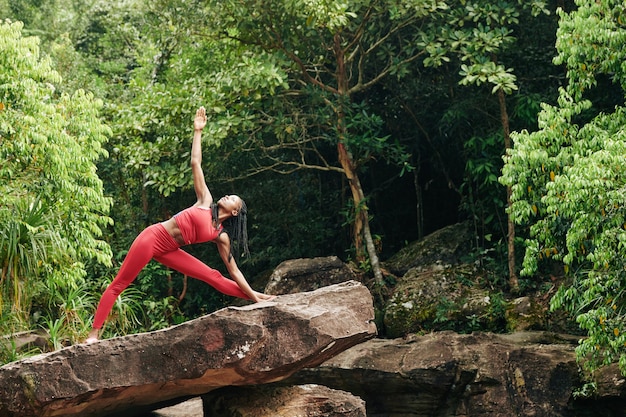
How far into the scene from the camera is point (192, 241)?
25.0 feet

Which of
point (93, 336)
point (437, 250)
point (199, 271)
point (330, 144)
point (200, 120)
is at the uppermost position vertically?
point (200, 120)

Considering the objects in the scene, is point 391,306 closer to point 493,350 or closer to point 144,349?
point 493,350

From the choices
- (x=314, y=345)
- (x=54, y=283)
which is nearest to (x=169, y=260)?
(x=314, y=345)

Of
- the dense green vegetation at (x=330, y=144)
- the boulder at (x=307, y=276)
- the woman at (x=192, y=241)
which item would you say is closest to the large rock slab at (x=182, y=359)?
the woman at (x=192, y=241)

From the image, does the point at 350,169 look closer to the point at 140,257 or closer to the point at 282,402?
the point at 282,402

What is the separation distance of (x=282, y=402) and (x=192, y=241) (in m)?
1.78

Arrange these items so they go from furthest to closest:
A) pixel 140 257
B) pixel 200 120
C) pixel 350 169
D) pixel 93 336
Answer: pixel 350 169
pixel 200 120
pixel 140 257
pixel 93 336

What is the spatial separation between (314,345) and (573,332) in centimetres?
583

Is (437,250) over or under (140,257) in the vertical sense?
under

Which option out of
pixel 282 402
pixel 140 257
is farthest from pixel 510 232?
pixel 140 257

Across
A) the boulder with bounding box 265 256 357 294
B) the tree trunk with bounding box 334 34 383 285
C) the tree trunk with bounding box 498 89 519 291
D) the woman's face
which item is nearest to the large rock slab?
the woman's face

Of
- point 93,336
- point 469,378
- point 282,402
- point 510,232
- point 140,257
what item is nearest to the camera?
point 93,336

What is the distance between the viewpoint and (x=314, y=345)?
7410 millimetres

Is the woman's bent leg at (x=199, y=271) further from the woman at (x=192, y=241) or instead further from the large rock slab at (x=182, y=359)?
the large rock slab at (x=182, y=359)
